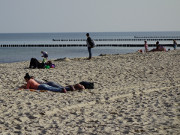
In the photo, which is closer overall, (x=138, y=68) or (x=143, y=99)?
→ (x=143, y=99)

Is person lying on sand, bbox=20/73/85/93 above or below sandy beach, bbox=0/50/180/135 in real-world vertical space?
above

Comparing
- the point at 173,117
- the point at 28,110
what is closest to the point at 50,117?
the point at 28,110

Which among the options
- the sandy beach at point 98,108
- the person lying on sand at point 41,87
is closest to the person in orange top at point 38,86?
the person lying on sand at point 41,87

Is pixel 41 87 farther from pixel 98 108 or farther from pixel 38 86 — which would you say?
pixel 98 108

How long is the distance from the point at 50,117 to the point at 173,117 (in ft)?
8.55

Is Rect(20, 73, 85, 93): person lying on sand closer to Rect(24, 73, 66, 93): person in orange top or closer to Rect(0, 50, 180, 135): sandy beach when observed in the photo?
Rect(24, 73, 66, 93): person in orange top

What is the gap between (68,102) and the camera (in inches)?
331

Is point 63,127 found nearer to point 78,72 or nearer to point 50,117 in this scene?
point 50,117

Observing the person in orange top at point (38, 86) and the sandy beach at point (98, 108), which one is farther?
the person in orange top at point (38, 86)

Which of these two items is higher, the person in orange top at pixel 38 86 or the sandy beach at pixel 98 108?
the person in orange top at pixel 38 86

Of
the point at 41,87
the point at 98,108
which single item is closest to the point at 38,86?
the point at 41,87

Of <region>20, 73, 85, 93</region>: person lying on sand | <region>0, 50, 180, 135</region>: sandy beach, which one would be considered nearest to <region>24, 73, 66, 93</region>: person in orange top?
<region>20, 73, 85, 93</region>: person lying on sand

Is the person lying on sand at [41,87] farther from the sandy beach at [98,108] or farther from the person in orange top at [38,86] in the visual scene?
the sandy beach at [98,108]

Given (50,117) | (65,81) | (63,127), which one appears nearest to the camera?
(63,127)
